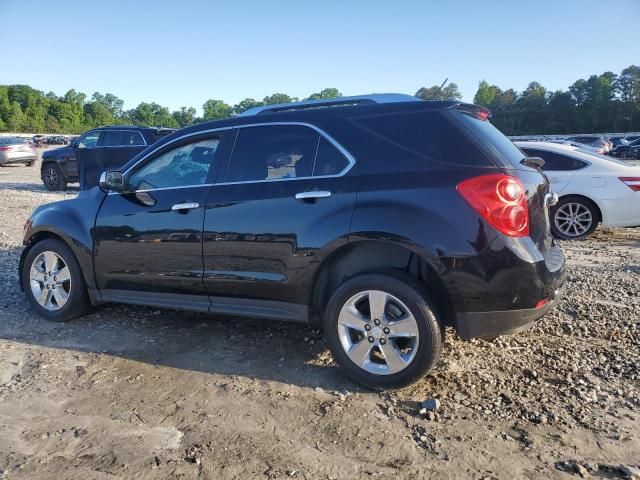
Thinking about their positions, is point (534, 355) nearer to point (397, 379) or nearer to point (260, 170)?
point (397, 379)

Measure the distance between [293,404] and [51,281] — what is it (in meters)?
2.86

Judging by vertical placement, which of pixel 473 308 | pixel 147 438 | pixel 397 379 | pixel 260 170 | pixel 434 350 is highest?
pixel 260 170

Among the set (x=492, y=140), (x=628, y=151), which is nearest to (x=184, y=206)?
(x=492, y=140)

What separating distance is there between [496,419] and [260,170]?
2.34 m

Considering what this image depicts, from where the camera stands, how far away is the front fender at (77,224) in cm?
454

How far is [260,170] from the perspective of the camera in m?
3.90

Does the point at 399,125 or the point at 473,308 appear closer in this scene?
the point at 473,308

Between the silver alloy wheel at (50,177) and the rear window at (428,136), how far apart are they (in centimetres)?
1471

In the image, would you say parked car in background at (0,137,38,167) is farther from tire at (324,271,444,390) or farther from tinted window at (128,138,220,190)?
tire at (324,271,444,390)

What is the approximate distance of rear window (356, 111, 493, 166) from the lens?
10.8 feet

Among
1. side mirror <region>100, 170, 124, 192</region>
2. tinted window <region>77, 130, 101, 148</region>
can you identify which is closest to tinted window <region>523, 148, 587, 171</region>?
side mirror <region>100, 170, 124, 192</region>

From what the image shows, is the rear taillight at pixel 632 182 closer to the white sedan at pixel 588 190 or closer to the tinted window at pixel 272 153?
the white sedan at pixel 588 190

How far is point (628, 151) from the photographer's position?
3462cm

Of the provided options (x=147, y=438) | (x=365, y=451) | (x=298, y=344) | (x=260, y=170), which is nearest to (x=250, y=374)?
(x=298, y=344)
